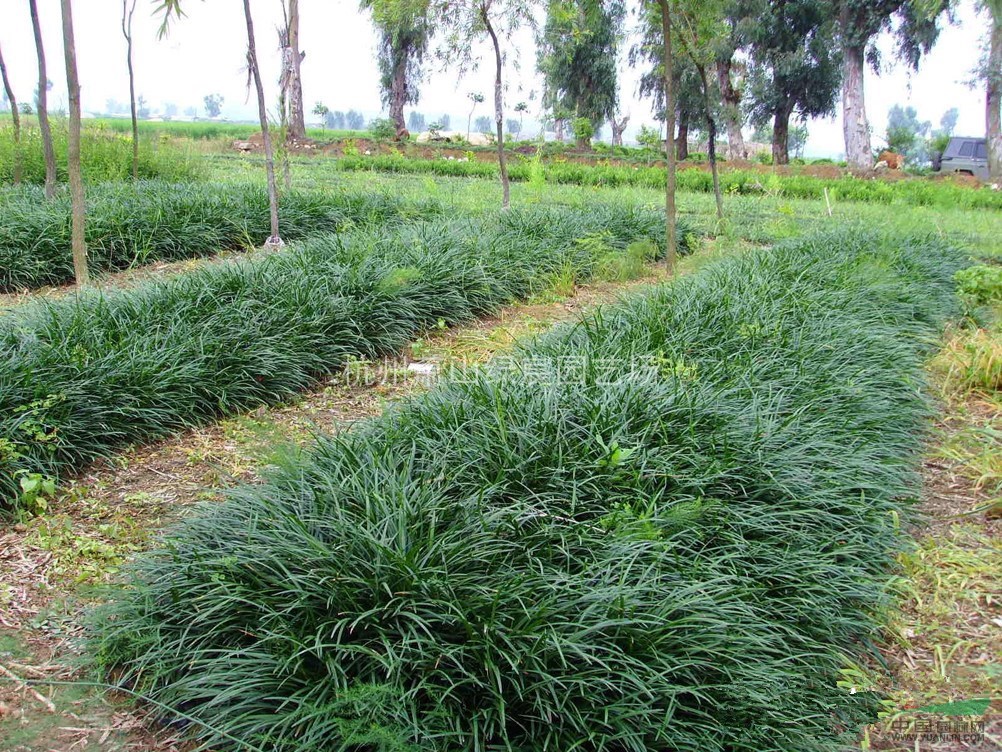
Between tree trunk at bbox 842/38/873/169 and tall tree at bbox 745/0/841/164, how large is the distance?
42.0 inches

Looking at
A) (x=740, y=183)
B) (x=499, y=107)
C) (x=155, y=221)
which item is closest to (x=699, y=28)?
(x=499, y=107)

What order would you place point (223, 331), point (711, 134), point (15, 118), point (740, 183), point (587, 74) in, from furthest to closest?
1. point (587, 74)
2. point (740, 183)
3. point (711, 134)
4. point (15, 118)
5. point (223, 331)

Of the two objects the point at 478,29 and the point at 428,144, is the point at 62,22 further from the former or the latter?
the point at 428,144

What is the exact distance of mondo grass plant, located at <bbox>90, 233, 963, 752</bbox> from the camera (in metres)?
1.81

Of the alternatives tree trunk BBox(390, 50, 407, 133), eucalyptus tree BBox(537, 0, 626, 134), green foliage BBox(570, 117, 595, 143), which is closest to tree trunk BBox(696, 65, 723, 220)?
eucalyptus tree BBox(537, 0, 626, 134)

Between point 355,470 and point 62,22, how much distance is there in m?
4.51

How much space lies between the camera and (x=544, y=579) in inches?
80.9

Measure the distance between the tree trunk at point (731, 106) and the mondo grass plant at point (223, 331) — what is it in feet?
53.2

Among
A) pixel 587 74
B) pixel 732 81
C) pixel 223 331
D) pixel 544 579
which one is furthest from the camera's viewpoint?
pixel 587 74

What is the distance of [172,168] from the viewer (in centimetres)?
1077

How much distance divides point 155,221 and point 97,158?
3875mm

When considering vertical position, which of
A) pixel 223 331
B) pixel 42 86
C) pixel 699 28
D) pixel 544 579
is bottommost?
pixel 544 579

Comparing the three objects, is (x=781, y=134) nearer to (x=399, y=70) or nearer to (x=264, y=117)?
(x=399, y=70)

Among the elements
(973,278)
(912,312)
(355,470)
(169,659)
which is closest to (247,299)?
(355,470)
